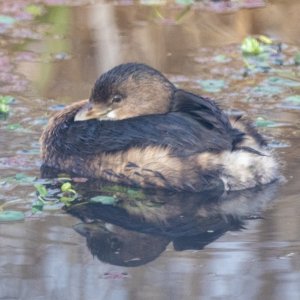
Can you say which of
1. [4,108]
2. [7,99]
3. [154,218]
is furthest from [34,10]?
[154,218]

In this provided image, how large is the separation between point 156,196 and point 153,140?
358 millimetres

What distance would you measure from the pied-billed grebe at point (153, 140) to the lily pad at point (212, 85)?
1.53m

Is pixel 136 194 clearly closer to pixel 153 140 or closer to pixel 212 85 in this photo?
pixel 153 140

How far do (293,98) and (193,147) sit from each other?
196cm

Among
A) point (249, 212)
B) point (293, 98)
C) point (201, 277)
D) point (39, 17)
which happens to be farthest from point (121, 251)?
point (39, 17)

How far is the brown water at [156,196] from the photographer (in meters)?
5.84

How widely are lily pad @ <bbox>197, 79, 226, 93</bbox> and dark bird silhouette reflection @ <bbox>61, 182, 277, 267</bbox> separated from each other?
200 centimetres

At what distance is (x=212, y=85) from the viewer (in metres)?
9.33

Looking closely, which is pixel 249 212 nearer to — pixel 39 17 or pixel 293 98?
pixel 293 98

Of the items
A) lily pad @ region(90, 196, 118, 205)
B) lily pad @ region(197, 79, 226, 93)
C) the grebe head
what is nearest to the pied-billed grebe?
the grebe head

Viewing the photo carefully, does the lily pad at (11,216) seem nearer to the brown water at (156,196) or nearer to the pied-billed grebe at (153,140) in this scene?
the brown water at (156,196)

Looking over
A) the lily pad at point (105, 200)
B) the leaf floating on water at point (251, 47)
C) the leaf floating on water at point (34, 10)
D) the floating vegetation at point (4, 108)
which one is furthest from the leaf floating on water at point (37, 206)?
the leaf floating on water at point (34, 10)

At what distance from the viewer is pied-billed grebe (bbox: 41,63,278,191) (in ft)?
23.6

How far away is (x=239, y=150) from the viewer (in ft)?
23.7
